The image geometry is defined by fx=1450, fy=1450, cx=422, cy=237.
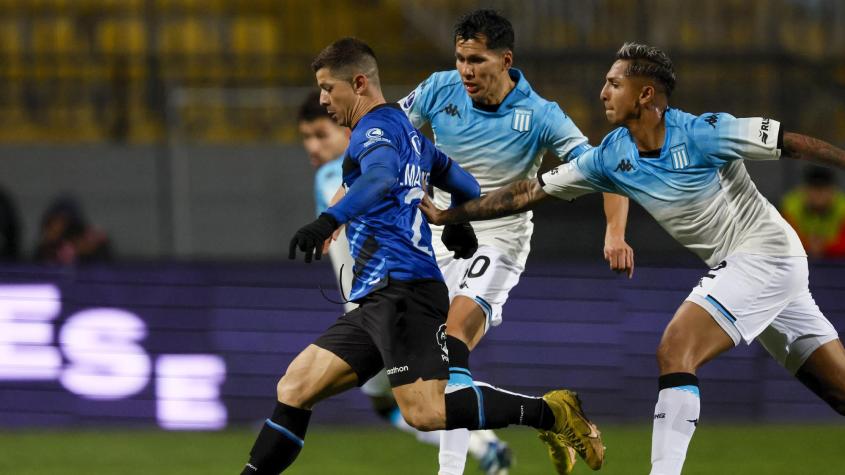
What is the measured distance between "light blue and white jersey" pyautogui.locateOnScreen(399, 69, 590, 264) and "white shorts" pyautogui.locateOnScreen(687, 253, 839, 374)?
3.71 ft

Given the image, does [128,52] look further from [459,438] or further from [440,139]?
[459,438]

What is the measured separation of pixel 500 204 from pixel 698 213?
0.88 m

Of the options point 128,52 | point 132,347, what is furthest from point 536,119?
point 128,52

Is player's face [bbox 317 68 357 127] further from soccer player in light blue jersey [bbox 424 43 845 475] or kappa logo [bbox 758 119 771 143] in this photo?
kappa logo [bbox 758 119 771 143]

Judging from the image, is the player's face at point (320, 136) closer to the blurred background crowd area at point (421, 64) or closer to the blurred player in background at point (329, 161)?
the blurred player in background at point (329, 161)

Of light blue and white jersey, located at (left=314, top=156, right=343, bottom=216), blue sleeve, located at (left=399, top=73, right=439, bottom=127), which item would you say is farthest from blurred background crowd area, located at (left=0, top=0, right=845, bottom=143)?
blue sleeve, located at (left=399, top=73, right=439, bottom=127)

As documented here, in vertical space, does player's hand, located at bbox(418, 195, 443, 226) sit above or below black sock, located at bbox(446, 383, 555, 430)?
above

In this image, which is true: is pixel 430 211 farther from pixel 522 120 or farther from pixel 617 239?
pixel 522 120

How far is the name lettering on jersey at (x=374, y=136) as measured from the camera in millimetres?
5875

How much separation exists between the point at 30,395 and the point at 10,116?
4106mm

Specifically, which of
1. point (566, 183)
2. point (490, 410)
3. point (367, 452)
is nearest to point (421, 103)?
point (566, 183)

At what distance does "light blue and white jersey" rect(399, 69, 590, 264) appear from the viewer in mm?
7258

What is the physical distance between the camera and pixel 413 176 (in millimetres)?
6152

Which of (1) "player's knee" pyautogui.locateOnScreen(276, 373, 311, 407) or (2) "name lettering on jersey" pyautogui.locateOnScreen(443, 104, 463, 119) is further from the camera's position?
(2) "name lettering on jersey" pyautogui.locateOnScreen(443, 104, 463, 119)
